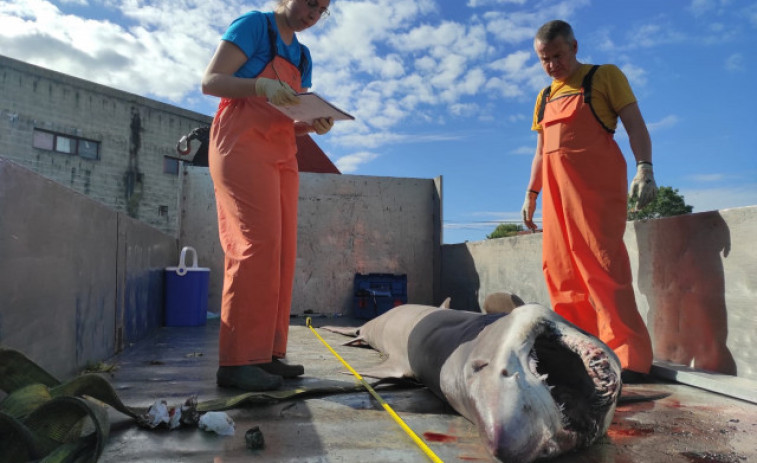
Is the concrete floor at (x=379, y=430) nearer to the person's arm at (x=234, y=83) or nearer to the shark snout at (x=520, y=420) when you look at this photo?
the shark snout at (x=520, y=420)

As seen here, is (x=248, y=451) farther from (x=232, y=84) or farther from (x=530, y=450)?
(x=232, y=84)

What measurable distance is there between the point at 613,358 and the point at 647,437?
0.44 m

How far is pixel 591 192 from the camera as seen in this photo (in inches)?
123

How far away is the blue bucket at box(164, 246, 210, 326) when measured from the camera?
5277mm

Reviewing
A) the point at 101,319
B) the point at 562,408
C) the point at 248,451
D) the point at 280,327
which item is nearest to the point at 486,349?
the point at 562,408

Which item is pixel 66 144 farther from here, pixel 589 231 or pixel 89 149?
pixel 589 231

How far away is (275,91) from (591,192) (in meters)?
1.96

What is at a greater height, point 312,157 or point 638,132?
point 312,157

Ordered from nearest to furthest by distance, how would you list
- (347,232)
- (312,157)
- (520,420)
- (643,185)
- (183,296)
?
(520,420)
(643,185)
(183,296)
(347,232)
(312,157)

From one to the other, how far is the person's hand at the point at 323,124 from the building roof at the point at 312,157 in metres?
6.91

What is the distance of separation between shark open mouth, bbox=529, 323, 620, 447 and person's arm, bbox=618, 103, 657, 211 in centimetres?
170

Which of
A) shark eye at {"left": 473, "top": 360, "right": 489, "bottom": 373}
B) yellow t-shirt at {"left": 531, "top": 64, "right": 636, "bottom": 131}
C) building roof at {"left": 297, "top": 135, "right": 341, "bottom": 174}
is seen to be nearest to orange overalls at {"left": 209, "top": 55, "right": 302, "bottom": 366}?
shark eye at {"left": 473, "top": 360, "right": 489, "bottom": 373}

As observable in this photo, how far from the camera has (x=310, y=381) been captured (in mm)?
2852

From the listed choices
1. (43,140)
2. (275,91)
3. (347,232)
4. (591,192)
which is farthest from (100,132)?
(591,192)
